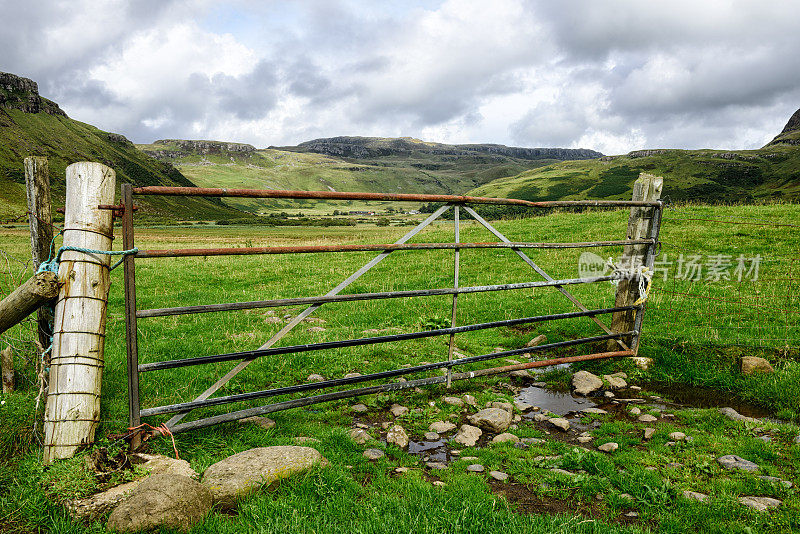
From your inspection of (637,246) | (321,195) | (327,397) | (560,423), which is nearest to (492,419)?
(560,423)

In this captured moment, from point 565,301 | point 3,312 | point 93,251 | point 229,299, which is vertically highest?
point 93,251

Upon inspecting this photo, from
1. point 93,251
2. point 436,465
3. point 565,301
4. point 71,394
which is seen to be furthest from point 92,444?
point 565,301

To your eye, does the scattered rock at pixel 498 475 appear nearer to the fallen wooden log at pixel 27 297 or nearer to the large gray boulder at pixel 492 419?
the large gray boulder at pixel 492 419

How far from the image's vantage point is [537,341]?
8.52 meters

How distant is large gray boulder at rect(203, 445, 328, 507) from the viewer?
146 inches

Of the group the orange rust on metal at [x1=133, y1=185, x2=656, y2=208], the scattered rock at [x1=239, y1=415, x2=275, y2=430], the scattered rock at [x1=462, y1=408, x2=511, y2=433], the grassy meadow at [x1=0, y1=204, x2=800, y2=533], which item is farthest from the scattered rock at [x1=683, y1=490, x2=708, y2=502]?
the scattered rock at [x1=239, y1=415, x2=275, y2=430]

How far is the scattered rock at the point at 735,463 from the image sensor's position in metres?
4.28

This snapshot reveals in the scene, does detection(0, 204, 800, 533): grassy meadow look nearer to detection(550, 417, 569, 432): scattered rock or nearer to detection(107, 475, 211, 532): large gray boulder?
detection(107, 475, 211, 532): large gray boulder

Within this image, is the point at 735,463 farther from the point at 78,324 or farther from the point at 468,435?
the point at 78,324

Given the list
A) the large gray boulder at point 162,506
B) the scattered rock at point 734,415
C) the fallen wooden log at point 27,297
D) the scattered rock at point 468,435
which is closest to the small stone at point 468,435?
the scattered rock at point 468,435

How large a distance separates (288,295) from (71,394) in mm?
9133

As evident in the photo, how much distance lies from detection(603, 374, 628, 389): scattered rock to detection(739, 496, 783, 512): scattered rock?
2976mm

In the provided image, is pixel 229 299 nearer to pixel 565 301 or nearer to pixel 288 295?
pixel 288 295

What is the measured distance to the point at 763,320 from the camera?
9039 mm
